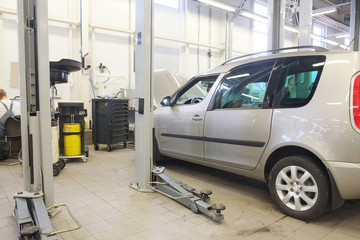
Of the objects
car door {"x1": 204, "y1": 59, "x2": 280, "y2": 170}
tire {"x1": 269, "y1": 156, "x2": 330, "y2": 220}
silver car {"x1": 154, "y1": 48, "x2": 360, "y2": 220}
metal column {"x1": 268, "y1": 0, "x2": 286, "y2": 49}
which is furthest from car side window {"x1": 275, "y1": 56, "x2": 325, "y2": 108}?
metal column {"x1": 268, "y1": 0, "x2": 286, "y2": 49}

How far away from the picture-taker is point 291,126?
2.32 metres

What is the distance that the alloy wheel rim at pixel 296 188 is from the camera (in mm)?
2215

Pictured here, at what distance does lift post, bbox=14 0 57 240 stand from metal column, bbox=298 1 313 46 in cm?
412

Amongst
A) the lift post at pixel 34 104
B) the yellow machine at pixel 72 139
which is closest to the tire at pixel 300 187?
the lift post at pixel 34 104

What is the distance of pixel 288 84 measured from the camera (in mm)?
2465

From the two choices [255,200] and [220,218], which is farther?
[255,200]

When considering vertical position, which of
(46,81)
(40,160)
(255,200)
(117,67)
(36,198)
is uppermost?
(117,67)

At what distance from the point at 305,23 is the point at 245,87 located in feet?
8.62

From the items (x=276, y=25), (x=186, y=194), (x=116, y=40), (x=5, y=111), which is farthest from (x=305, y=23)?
(x=5, y=111)

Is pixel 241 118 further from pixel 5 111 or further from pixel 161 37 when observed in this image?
pixel 161 37

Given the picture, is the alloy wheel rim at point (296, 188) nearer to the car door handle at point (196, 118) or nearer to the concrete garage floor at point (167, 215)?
the concrete garage floor at point (167, 215)

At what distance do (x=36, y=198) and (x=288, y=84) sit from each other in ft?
7.90

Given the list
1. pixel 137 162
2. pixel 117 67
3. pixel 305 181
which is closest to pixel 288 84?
pixel 305 181

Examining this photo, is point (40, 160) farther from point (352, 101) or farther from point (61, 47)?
point (61, 47)
